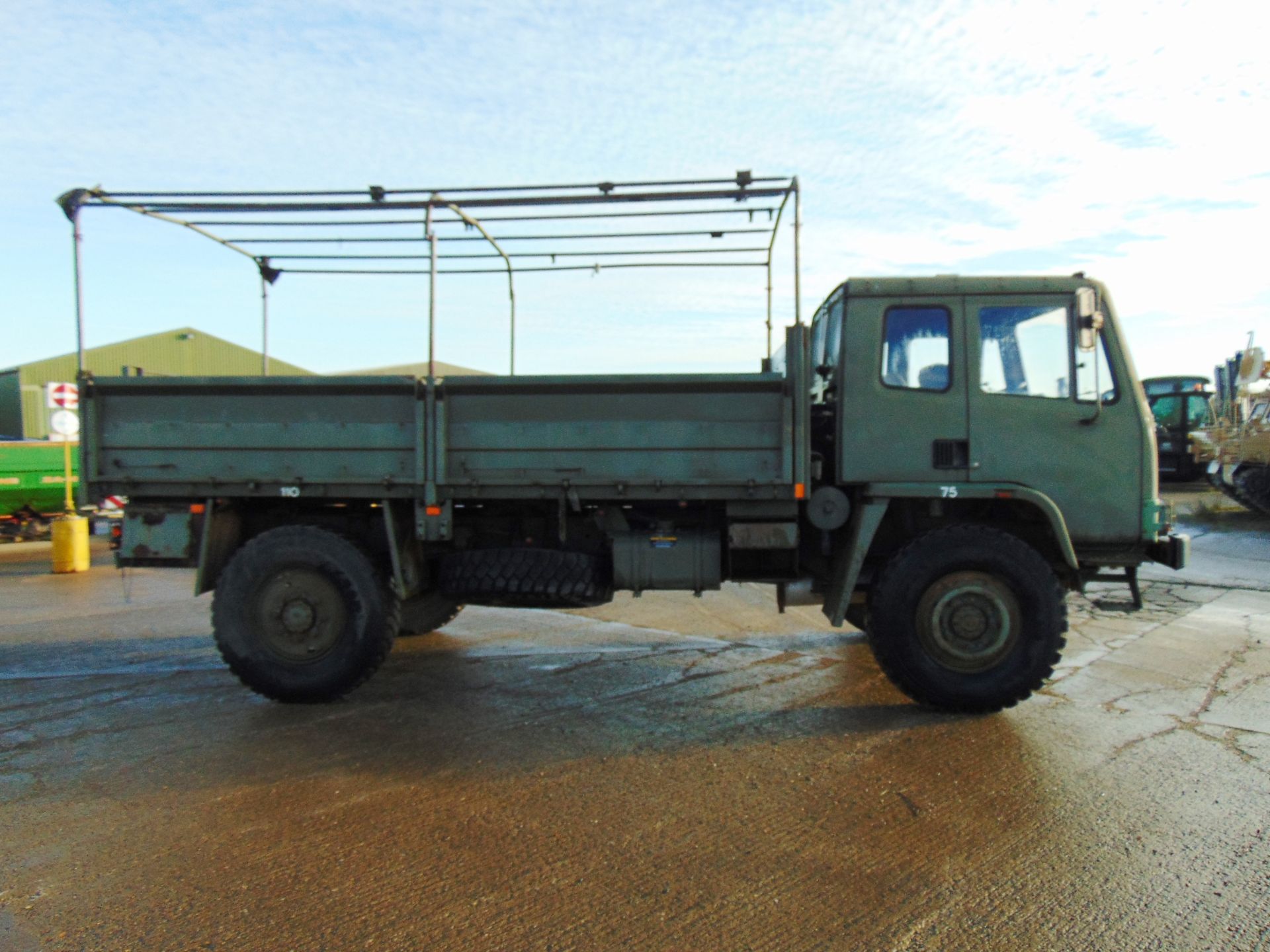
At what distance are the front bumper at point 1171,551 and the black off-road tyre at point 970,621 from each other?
0.74 meters

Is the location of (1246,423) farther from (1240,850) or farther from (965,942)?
(965,942)

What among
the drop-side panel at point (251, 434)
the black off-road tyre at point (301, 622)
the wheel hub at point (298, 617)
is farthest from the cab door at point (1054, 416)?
the wheel hub at point (298, 617)

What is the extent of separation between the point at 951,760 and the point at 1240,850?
4.26ft

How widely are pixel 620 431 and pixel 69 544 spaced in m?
10.2

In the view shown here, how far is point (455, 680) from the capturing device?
6141 millimetres

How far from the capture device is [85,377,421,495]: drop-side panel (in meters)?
5.55

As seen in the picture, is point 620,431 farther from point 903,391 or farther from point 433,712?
point 433,712

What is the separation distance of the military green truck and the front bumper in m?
0.02

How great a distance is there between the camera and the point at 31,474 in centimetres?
1536

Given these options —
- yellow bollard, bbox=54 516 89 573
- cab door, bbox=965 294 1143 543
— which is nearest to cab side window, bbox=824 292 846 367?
cab door, bbox=965 294 1143 543

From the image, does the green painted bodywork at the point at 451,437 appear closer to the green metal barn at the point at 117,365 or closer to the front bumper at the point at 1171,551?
the front bumper at the point at 1171,551

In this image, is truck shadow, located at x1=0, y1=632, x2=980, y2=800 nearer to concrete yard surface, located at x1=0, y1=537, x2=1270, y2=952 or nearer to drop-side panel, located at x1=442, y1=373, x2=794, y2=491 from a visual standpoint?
concrete yard surface, located at x1=0, y1=537, x2=1270, y2=952

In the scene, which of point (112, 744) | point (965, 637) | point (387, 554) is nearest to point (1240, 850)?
point (965, 637)

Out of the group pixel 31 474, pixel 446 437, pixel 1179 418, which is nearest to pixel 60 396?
pixel 31 474
